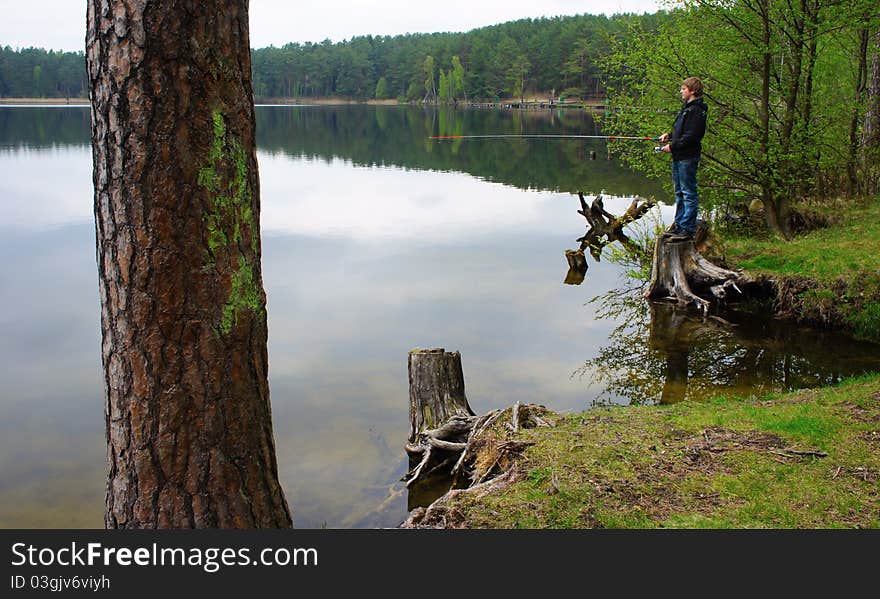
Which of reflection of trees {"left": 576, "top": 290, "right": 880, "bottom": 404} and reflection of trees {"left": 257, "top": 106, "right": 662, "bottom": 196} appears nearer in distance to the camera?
reflection of trees {"left": 576, "top": 290, "right": 880, "bottom": 404}

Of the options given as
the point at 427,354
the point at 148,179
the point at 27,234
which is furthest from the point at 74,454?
the point at 27,234

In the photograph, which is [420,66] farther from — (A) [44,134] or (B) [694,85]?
(B) [694,85]

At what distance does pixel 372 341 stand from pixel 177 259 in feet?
30.6

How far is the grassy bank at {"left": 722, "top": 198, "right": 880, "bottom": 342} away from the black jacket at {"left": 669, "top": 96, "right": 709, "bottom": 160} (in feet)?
7.61

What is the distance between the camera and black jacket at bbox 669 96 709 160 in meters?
11.0

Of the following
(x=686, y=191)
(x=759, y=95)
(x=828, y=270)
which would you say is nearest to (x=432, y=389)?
(x=686, y=191)

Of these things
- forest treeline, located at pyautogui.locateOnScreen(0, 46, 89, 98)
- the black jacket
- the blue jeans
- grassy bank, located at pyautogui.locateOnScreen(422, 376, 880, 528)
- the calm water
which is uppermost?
forest treeline, located at pyautogui.locateOnScreen(0, 46, 89, 98)

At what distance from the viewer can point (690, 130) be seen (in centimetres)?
1109

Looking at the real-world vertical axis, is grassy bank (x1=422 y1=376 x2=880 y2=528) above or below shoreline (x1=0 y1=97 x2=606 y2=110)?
below

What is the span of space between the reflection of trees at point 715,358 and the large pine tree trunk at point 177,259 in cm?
686

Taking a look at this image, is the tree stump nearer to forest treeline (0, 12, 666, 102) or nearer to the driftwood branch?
the driftwood branch

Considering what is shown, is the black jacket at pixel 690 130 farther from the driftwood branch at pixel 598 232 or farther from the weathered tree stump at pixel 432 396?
the driftwood branch at pixel 598 232

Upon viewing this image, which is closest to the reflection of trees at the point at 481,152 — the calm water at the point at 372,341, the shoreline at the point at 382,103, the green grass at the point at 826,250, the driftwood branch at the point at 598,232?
the calm water at the point at 372,341

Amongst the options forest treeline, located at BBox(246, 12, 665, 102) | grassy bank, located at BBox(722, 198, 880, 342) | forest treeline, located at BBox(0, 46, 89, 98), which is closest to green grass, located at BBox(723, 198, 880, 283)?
grassy bank, located at BBox(722, 198, 880, 342)
